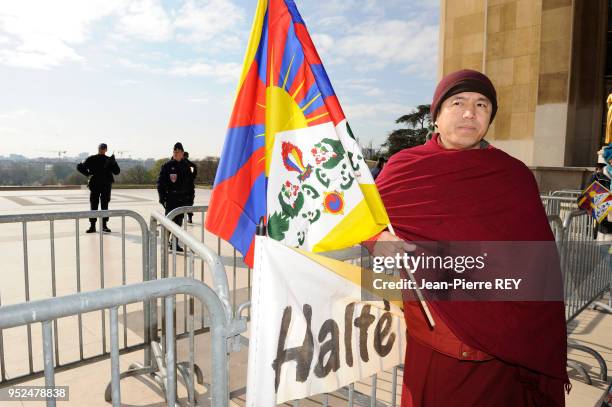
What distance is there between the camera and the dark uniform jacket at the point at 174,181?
7.68m

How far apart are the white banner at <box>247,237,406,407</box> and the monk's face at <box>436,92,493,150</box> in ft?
2.28

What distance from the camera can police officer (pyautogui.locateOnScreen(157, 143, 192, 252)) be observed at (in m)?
7.69

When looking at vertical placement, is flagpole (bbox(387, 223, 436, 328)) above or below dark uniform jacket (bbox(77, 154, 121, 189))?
below

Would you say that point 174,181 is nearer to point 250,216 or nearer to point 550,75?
point 250,216

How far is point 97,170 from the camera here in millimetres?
9289

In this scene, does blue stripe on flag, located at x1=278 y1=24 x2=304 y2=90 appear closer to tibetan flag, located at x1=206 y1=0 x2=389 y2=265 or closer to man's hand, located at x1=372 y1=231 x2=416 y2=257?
tibetan flag, located at x1=206 y1=0 x2=389 y2=265

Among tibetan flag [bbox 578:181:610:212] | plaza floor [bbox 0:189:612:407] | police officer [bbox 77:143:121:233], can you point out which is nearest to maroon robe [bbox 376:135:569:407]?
plaza floor [bbox 0:189:612:407]

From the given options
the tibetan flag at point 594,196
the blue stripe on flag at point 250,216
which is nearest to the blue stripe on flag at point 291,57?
the blue stripe on flag at point 250,216

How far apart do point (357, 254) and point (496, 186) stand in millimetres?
859

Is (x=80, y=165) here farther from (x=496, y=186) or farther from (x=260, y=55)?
(x=496, y=186)

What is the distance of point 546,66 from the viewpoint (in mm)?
15688

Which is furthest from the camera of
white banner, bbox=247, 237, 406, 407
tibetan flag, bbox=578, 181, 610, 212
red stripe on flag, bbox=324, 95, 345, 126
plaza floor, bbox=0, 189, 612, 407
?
tibetan flag, bbox=578, 181, 610, 212

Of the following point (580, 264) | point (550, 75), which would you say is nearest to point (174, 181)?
point (580, 264)

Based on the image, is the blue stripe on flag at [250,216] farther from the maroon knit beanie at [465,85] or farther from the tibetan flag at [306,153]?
the maroon knit beanie at [465,85]
